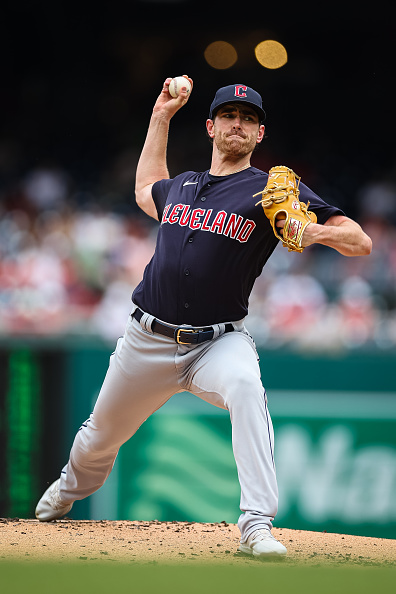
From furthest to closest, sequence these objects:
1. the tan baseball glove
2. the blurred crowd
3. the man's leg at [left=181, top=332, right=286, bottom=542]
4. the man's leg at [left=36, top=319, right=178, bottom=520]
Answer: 1. the blurred crowd
2. the man's leg at [left=36, top=319, right=178, bottom=520]
3. the tan baseball glove
4. the man's leg at [left=181, top=332, right=286, bottom=542]

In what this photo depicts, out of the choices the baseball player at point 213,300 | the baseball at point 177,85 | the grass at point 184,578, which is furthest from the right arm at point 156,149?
the grass at point 184,578

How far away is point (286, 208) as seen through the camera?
323cm

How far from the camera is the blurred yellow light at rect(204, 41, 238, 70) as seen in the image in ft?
37.1

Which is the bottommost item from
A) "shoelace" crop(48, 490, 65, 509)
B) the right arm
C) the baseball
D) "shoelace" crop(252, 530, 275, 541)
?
"shoelace" crop(48, 490, 65, 509)

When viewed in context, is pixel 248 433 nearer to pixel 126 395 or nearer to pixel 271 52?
pixel 126 395

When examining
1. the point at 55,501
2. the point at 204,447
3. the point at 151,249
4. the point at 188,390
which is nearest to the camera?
the point at 188,390

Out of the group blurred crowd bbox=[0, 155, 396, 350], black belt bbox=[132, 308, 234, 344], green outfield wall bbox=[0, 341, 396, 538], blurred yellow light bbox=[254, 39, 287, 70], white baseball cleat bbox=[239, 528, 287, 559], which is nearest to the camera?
white baseball cleat bbox=[239, 528, 287, 559]

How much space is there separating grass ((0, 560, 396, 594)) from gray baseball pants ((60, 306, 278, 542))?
13.2 inches

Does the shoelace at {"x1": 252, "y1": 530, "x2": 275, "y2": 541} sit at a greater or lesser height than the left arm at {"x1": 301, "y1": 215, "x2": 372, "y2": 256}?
lesser

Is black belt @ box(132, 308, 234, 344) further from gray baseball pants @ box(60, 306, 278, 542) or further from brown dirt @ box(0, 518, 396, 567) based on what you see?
brown dirt @ box(0, 518, 396, 567)

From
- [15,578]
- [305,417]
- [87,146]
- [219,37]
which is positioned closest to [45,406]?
[305,417]

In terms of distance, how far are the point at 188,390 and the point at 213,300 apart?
393 mm

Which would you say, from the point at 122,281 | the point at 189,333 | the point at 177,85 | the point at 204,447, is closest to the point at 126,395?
the point at 189,333

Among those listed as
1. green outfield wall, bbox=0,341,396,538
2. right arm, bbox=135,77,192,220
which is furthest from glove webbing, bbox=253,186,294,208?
green outfield wall, bbox=0,341,396,538
